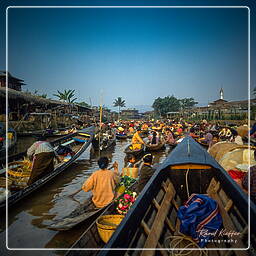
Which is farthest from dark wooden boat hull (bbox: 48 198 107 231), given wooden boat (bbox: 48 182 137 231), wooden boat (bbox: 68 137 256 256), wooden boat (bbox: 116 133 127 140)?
wooden boat (bbox: 116 133 127 140)

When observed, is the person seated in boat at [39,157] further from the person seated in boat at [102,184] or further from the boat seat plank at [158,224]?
the boat seat plank at [158,224]

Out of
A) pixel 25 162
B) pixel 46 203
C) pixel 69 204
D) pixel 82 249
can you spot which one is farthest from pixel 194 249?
pixel 25 162

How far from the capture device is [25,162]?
7.72 metres

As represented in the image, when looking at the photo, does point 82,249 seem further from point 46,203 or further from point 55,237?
point 46,203

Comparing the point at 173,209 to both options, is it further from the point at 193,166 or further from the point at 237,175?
the point at 237,175

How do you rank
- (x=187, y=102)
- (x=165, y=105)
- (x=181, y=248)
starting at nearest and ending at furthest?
(x=181, y=248)
(x=165, y=105)
(x=187, y=102)

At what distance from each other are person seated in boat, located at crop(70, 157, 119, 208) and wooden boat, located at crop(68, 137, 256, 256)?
3.14ft

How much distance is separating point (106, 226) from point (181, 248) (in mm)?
1130

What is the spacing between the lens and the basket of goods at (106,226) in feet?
10.7

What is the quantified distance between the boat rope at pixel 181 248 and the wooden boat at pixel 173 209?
0.06m

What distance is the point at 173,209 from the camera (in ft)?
13.0

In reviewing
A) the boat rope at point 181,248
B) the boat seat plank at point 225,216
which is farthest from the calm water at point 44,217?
the boat seat plank at point 225,216

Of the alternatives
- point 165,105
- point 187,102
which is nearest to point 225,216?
point 165,105

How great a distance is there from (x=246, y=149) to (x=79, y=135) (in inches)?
415
